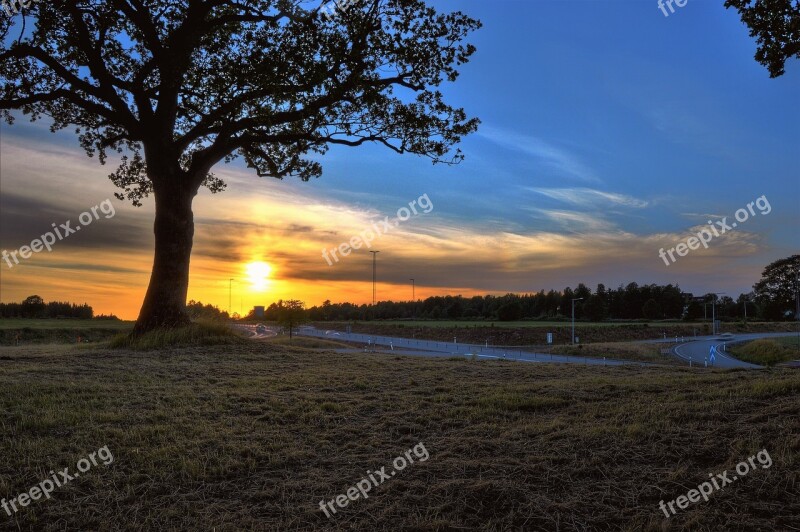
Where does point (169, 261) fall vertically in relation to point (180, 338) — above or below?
above

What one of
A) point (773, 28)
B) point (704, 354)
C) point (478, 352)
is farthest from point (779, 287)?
point (773, 28)

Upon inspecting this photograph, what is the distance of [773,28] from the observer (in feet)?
34.2

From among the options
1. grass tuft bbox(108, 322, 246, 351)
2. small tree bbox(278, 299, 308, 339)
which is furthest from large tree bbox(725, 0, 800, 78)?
small tree bbox(278, 299, 308, 339)

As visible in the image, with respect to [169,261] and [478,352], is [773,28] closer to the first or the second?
[169,261]

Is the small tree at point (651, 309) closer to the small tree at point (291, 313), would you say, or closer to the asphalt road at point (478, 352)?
the asphalt road at point (478, 352)

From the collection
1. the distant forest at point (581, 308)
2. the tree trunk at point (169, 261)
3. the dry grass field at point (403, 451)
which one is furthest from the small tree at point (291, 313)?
the distant forest at point (581, 308)

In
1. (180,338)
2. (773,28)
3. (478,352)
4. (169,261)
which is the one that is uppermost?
(773,28)

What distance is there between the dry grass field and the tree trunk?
7386mm

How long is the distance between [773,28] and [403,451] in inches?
446

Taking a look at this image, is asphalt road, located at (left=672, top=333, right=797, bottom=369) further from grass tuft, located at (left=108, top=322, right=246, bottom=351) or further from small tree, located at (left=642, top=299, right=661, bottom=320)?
small tree, located at (left=642, top=299, right=661, bottom=320)

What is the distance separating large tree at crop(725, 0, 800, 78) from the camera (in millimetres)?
10219

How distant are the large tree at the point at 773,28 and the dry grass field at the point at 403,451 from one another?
22.3 ft

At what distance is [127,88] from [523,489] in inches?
675

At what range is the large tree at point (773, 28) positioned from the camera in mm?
10219
